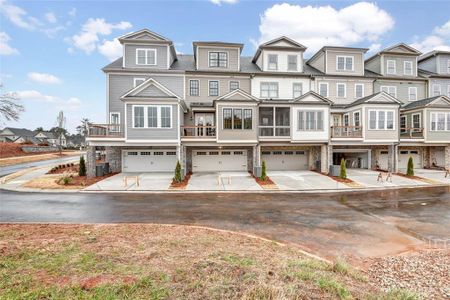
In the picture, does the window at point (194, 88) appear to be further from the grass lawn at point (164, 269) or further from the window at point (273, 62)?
the grass lawn at point (164, 269)

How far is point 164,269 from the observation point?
4570 mm

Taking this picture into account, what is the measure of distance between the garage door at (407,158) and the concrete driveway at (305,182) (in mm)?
11288

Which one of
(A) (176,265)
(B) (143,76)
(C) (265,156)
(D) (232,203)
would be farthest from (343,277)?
(B) (143,76)

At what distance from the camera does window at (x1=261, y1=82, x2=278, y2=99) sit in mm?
22391

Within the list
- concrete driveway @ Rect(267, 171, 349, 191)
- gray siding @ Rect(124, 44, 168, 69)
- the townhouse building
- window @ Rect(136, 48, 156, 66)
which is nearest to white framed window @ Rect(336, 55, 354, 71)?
the townhouse building

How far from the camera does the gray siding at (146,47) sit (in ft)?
68.9

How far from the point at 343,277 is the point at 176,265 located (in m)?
3.43

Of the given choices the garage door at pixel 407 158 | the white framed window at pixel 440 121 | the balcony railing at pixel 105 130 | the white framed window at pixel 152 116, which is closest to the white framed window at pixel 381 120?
the white framed window at pixel 440 121

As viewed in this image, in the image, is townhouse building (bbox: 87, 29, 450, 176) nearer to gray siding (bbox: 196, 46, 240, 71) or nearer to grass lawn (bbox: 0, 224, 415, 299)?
gray siding (bbox: 196, 46, 240, 71)

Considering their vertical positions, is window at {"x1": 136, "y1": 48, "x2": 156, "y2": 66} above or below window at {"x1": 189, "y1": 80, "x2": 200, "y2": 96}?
above

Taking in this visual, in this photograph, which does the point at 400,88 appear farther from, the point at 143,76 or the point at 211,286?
the point at 211,286

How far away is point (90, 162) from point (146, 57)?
428 inches

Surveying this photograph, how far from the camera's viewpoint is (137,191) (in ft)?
47.3

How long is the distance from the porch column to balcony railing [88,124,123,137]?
1.26 metres
